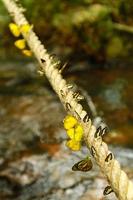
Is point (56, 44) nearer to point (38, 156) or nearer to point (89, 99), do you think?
point (89, 99)

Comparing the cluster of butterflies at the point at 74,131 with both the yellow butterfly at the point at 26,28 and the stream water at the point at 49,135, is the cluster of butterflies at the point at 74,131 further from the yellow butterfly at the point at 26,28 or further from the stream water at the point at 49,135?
the yellow butterfly at the point at 26,28

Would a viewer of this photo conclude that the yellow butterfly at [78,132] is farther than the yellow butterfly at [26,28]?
No

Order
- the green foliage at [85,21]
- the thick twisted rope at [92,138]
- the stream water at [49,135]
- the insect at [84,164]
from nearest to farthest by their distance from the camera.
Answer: the thick twisted rope at [92,138] < the insect at [84,164] < the stream water at [49,135] < the green foliage at [85,21]

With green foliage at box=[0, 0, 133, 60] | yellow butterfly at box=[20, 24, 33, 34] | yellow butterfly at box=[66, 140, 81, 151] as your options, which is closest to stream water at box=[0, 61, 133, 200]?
green foliage at box=[0, 0, 133, 60]

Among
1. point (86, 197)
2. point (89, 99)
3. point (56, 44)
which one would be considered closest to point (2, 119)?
point (89, 99)

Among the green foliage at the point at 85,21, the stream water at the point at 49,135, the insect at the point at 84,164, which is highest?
the green foliage at the point at 85,21

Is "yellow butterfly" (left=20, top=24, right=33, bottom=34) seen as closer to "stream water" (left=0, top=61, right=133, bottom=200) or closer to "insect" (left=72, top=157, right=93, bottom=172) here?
"stream water" (left=0, top=61, right=133, bottom=200)

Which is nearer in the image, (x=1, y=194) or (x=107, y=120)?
(x=1, y=194)

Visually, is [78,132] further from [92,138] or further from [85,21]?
[85,21]

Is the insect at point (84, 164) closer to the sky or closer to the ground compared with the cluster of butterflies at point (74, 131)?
closer to the ground

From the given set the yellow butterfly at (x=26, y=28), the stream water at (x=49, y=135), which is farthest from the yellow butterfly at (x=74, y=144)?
the yellow butterfly at (x=26, y=28)

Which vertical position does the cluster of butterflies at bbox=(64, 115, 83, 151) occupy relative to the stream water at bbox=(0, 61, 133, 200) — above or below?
below
